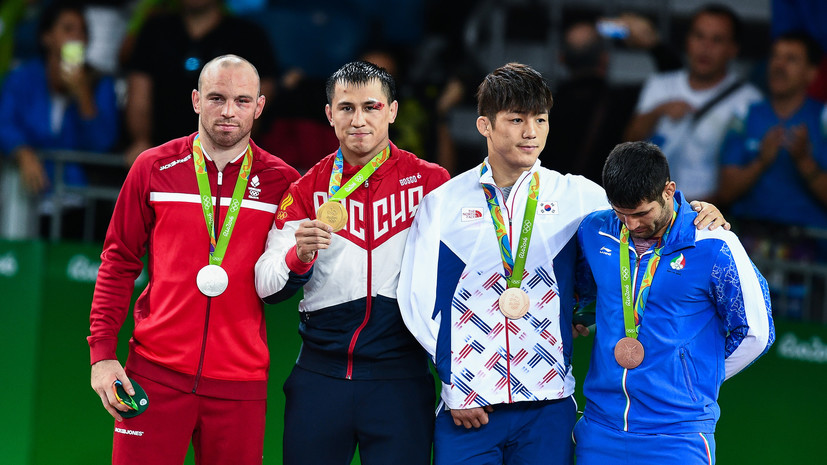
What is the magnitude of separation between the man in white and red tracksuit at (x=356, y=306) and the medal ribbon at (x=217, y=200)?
5.8 inches

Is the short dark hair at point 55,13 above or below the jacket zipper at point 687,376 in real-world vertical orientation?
above

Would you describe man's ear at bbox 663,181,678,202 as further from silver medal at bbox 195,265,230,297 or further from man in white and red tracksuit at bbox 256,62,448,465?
silver medal at bbox 195,265,230,297

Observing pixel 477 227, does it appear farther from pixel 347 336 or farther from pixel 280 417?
pixel 280 417

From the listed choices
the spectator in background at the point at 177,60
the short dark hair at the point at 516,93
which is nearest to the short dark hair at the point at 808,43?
the spectator in background at the point at 177,60

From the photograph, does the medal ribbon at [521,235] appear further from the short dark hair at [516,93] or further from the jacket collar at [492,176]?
the short dark hair at [516,93]

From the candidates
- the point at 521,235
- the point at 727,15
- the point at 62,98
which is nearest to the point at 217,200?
the point at 521,235

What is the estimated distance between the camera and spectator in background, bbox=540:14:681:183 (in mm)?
6461

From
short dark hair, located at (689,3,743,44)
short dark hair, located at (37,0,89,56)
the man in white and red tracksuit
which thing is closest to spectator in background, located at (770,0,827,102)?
short dark hair, located at (689,3,743,44)

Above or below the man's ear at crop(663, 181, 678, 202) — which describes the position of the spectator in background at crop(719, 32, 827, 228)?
above

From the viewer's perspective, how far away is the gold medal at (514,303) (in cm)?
347

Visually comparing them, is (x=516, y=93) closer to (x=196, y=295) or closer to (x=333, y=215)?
(x=333, y=215)

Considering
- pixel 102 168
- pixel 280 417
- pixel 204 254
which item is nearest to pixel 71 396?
pixel 280 417

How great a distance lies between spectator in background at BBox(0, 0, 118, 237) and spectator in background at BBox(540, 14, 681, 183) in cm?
289

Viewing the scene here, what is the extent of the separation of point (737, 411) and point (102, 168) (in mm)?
3930
